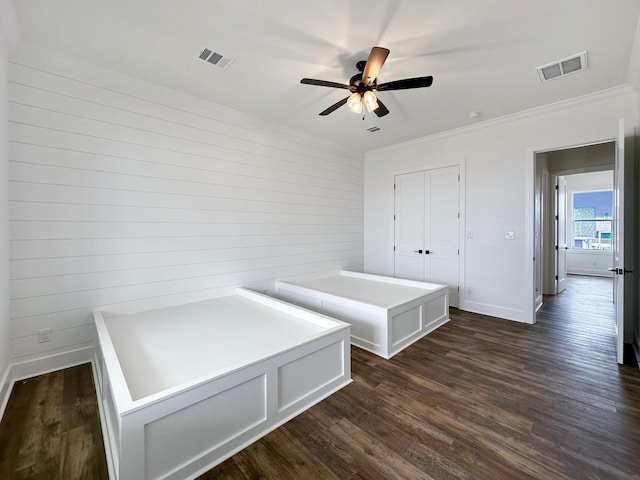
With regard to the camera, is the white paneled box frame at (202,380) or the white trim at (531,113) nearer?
the white paneled box frame at (202,380)

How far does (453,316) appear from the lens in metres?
4.04

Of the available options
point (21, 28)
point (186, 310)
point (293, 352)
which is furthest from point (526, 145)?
point (21, 28)

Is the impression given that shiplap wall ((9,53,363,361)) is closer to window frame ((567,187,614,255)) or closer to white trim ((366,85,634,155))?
white trim ((366,85,634,155))

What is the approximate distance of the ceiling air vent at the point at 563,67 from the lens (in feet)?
8.15

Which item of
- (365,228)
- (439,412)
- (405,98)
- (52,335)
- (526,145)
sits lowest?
(439,412)

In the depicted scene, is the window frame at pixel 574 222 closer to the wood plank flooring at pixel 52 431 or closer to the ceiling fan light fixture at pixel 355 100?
the ceiling fan light fixture at pixel 355 100

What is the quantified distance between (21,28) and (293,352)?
3.22 meters

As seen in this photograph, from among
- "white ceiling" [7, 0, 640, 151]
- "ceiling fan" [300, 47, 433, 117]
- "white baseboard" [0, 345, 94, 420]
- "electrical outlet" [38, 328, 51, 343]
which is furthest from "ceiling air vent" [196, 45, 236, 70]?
"white baseboard" [0, 345, 94, 420]

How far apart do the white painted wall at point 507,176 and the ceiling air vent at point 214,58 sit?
3.29 m

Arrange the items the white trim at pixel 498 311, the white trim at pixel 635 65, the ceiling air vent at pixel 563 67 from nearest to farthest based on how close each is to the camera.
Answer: the white trim at pixel 635 65 < the ceiling air vent at pixel 563 67 < the white trim at pixel 498 311

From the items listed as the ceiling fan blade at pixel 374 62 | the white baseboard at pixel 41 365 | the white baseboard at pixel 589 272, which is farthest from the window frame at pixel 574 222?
the white baseboard at pixel 41 365

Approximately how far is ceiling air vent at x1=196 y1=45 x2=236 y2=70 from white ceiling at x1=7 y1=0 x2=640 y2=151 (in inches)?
2.1

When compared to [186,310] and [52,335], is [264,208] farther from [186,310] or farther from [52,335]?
[52,335]

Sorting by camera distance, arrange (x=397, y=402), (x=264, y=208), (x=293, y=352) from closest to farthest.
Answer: (x=293, y=352) < (x=397, y=402) < (x=264, y=208)
